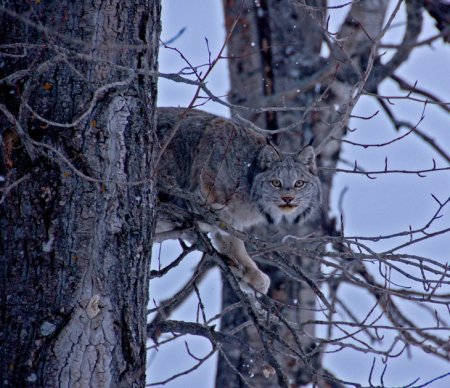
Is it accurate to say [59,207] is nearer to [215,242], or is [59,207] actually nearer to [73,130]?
[73,130]

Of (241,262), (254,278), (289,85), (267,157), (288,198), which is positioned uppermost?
(289,85)

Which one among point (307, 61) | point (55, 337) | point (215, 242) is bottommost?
point (55, 337)

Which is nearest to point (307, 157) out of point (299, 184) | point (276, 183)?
point (299, 184)

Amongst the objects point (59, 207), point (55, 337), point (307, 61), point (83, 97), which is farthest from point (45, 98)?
point (307, 61)

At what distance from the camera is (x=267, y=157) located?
19.1 feet

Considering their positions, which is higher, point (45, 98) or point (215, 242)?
point (215, 242)

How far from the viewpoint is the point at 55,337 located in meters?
3.05

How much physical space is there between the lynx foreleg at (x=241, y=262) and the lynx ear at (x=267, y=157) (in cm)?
56

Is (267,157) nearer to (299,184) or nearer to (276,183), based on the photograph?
(276,183)

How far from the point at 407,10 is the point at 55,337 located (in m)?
5.67

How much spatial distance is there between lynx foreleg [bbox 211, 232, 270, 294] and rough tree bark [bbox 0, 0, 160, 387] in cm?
235

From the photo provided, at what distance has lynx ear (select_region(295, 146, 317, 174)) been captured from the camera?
5.85 metres

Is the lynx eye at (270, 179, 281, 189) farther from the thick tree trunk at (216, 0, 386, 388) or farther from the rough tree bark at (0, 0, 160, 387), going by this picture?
the rough tree bark at (0, 0, 160, 387)

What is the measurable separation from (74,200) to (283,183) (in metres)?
2.83
